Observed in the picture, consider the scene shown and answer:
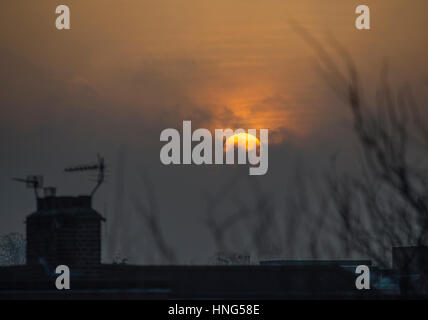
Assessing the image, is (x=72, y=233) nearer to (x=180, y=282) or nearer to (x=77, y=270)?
(x=77, y=270)

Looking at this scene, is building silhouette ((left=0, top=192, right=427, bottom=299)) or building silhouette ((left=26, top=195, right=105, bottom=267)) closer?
building silhouette ((left=0, top=192, right=427, bottom=299))

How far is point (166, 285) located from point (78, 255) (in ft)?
11.0

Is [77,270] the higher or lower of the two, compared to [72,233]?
lower

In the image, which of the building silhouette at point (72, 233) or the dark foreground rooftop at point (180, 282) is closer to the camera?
the dark foreground rooftop at point (180, 282)

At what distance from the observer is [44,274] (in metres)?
20.0

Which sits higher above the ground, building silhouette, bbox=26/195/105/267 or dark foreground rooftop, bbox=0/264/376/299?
building silhouette, bbox=26/195/105/267

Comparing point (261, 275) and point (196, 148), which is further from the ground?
point (196, 148)

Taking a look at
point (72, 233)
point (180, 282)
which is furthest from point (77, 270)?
point (180, 282)

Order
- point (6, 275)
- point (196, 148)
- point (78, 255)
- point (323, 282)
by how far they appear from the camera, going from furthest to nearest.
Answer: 1. point (323, 282)
2. point (6, 275)
3. point (78, 255)
4. point (196, 148)

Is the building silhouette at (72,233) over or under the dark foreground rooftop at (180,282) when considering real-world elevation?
over

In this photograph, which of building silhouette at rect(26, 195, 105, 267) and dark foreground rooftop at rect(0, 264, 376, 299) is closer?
dark foreground rooftop at rect(0, 264, 376, 299)

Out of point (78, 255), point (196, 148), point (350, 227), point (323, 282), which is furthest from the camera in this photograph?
point (323, 282)
